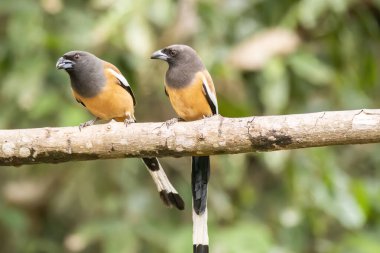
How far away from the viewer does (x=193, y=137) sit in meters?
3.90

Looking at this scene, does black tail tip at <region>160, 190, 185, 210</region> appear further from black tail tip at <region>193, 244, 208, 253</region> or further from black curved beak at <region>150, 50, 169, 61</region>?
black curved beak at <region>150, 50, 169, 61</region>

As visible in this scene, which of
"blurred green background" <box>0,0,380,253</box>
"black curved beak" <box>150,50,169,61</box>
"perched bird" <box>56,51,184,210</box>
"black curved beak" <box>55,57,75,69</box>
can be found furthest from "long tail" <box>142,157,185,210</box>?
"blurred green background" <box>0,0,380,253</box>

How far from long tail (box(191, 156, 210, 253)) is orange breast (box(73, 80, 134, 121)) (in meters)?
0.47

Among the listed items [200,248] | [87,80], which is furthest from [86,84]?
[200,248]

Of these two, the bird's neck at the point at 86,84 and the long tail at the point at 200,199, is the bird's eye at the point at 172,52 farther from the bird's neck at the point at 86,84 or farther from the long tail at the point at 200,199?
the long tail at the point at 200,199

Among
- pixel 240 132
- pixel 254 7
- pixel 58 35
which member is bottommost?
pixel 240 132

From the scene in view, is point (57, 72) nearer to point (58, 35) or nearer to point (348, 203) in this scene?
point (58, 35)

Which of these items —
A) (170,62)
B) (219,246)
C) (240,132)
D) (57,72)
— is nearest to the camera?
(240,132)

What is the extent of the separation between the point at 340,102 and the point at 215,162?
1420 mm

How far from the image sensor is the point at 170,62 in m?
4.45

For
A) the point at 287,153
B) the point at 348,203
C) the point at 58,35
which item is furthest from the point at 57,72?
the point at 348,203

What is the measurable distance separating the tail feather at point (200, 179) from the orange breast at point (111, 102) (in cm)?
46

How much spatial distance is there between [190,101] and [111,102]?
46cm

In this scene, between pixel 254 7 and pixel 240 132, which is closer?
pixel 240 132
